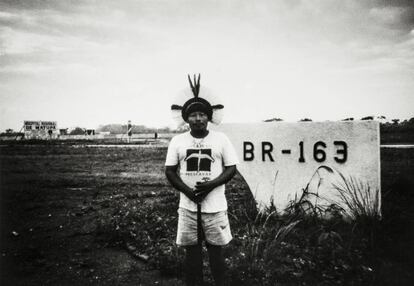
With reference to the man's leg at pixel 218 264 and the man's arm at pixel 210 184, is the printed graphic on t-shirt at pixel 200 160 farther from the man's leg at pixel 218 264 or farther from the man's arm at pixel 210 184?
the man's leg at pixel 218 264

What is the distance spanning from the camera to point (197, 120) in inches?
105

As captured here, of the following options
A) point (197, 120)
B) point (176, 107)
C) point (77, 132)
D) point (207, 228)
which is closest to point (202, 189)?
point (207, 228)

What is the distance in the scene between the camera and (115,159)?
12789 millimetres

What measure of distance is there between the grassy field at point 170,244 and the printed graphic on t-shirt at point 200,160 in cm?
118

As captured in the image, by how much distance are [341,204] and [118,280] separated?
2.96 metres

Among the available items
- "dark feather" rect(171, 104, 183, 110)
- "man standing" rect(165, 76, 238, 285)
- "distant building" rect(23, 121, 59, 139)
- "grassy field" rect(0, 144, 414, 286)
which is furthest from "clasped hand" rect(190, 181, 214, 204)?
"distant building" rect(23, 121, 59, 139)

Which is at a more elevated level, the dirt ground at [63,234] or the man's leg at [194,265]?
the man's leg at [194,265]

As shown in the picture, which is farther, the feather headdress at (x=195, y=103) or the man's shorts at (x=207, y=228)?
the feather headdress at (x=195, y=103)

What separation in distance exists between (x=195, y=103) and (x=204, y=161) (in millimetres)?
492

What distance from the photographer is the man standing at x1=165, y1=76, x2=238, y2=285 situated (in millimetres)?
2578

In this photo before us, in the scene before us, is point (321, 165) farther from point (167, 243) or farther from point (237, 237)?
point (167, 243)

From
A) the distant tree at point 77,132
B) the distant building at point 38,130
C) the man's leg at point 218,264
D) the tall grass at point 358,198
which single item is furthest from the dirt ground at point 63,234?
the distant tree at point 77,132

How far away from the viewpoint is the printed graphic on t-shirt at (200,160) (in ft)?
8.56

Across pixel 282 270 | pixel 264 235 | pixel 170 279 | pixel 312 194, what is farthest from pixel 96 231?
pixel 312 194
